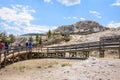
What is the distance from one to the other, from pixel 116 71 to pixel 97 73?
57.4 inches

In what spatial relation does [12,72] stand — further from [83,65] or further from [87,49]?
[87,49]

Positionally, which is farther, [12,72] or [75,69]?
[12,72]

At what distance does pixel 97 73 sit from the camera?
2191cm

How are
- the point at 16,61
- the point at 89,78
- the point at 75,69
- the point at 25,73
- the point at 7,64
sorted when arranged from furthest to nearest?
the point at 16,61, the point at 7,64, the point at 25,73, the point at 75,69, the point at 89,78

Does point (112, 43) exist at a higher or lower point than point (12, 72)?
higher

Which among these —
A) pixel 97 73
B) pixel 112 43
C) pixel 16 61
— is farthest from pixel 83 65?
pixel 16 61

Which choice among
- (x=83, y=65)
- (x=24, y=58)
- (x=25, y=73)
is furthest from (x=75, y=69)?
(x=24, y=58)

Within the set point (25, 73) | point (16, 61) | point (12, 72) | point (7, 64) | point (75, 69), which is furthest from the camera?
point (16, 61)

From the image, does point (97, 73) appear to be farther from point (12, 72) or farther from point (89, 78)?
point (12, 72)

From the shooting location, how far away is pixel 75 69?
2383cm

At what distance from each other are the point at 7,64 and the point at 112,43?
1275 centimetres

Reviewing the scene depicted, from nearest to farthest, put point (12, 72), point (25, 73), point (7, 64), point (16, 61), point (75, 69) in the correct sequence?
1. point (75, 69)
2. point (25, 73)
3. point (12, 72)
4. point (7, 64)
5. point (16, 61)

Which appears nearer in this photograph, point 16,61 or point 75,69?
point 75,69

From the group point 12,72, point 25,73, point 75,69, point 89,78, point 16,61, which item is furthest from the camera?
point 16,61
